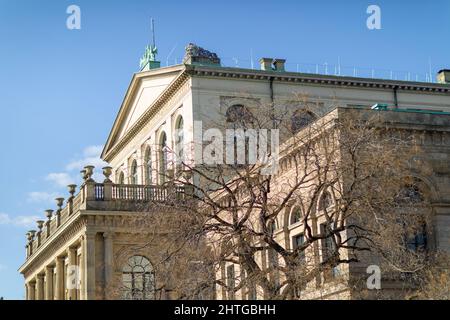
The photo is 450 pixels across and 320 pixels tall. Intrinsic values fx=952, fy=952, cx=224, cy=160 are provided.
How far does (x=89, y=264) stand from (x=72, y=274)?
11.7 ft

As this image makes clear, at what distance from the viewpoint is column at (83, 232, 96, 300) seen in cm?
4784

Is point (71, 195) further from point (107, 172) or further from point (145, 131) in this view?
point (145, 131)

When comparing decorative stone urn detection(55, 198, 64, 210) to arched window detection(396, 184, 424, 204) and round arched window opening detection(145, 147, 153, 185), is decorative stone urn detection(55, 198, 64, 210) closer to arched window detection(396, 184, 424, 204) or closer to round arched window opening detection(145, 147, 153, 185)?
round arched window opening detection(145, 147, 153, 185)

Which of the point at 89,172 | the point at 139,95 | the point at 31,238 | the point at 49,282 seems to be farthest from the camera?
the point at 31,238

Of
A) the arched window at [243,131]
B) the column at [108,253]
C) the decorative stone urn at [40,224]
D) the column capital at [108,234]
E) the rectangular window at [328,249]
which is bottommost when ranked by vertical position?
the rectangular window at [328,249]

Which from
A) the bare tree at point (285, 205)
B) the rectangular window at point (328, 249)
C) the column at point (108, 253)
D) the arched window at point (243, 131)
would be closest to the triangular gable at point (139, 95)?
the column at point (108, 253)

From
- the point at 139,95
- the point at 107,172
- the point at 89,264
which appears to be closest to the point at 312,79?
the point at 139,95

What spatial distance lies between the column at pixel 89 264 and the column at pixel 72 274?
2996 mm

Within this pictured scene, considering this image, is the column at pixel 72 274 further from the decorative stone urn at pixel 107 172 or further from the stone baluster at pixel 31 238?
the stone baluster at pixel 31 238

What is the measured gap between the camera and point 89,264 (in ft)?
159

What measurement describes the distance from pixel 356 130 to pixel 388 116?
7.66 meters

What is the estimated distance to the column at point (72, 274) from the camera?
51.4 m

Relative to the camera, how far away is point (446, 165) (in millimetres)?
35219
